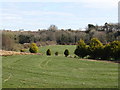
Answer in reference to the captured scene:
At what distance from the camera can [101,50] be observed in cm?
2728

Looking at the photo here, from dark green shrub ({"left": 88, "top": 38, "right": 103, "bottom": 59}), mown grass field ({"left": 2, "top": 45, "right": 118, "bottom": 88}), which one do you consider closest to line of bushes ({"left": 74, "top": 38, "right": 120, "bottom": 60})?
dark green shrub ({"left": 88, "top": 38, "right": 103, "bottom": 59})

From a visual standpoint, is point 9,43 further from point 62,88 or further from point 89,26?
point 89,26

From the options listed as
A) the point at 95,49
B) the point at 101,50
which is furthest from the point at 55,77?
the point at 95,49

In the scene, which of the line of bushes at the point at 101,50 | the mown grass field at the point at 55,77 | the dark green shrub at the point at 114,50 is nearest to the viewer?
the mown grass field at the point at 55,77

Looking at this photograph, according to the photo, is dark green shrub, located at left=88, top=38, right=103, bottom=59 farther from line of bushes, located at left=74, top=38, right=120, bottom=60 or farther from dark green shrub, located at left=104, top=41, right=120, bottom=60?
dark green shrub, located at left=104, top=41, right=120, bottom=60

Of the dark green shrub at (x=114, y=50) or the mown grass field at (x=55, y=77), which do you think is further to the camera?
the dark green shrub at (x=114, y=50)

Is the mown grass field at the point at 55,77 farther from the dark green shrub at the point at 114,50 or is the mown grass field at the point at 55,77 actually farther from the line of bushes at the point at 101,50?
the line of bushes at the point at 101,50

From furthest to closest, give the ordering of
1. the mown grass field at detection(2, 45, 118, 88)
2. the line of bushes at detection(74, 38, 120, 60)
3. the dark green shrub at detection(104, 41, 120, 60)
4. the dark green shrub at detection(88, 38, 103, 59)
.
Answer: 1. the dark green shrub at detection(88, 38, 103, 59)
2. the line of bushes at detection(74, 38, 120, 60)
3. the dark green shrub at detection(104, 41, 120, 60)
4. the mown grass field at detection(2, 45, 118, 88)

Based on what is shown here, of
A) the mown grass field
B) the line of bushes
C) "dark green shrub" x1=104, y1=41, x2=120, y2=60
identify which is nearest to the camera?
the mown grass field

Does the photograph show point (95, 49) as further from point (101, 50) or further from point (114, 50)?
point (114, 50)

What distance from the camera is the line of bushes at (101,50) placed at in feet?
84.2

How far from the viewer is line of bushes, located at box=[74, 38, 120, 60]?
25.7m

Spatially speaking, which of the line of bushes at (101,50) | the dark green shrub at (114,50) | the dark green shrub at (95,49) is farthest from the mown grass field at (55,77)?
the dark green shrub at (95,49)

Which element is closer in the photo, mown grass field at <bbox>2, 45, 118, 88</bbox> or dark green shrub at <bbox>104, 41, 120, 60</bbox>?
mown grass field at <bbox>2, 45, 118, 88</bbox>
